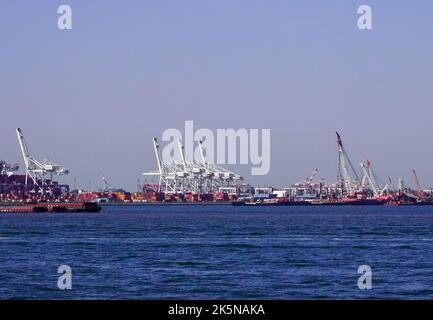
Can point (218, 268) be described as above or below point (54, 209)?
below

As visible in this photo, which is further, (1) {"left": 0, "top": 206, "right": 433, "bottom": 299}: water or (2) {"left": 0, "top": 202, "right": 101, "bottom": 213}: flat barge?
(2) {"left": 0, "top": 202, "right": 101, "bottom": 213}: flat barge

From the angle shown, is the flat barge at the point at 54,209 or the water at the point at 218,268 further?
the flat barge at the point at 54,209

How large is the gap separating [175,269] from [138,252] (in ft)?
42.0

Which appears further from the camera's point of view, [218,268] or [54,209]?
[54,209]

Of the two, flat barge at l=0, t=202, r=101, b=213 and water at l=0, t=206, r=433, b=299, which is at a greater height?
flat barge at l=0, t=202, r=101, b=213

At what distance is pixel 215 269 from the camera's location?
43344 millimetres

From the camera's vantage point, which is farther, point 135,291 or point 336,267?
point 336,267

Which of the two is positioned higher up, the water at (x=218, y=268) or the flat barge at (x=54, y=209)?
the flat barge at (x=54, y=209)

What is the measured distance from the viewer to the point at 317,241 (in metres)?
68.0

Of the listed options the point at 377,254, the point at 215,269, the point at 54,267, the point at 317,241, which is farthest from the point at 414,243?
the point at 54,267
